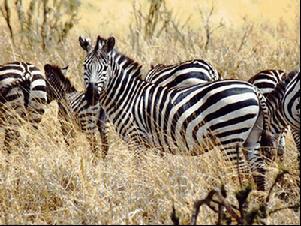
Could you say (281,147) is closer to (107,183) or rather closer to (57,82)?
(107,183)

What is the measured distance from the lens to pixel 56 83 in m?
8.39

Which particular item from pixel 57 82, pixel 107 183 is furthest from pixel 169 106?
pixel 57 82

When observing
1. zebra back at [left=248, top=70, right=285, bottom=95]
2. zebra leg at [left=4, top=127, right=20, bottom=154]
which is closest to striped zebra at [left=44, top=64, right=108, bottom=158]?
zebra leg at [left=4, top=127, right=20, bottom=154]

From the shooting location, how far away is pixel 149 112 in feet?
20.5

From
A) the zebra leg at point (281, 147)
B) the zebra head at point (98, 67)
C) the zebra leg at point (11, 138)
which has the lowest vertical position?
the zebra leg at point (281, 147)

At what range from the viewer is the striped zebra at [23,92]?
320 inches

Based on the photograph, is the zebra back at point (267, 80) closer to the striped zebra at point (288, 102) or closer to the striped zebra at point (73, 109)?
the striped zebra at point (288, 102)

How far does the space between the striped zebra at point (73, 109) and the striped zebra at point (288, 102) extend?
6.47ft

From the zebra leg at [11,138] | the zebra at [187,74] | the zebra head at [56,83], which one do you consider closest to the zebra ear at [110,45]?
the zebra leg at [11,138]

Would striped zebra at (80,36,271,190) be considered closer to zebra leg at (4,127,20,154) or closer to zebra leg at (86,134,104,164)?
zebra leg at (86,134,104,164)

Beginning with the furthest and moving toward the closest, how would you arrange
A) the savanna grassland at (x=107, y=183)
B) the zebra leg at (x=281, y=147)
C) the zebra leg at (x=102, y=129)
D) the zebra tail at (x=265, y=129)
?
1. the zebra leg at (x=102, y=129)
2. the zebra leg at (x=281, y=147)
3. the zebra tail at (x=265, y=129)
4. the savanna grassland at (x=107, y=183)

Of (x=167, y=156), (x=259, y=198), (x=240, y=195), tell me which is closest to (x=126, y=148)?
(x=167, y=156)

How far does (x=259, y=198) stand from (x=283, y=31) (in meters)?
10.5

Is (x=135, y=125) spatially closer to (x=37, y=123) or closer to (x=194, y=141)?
(x=194, y=141)
